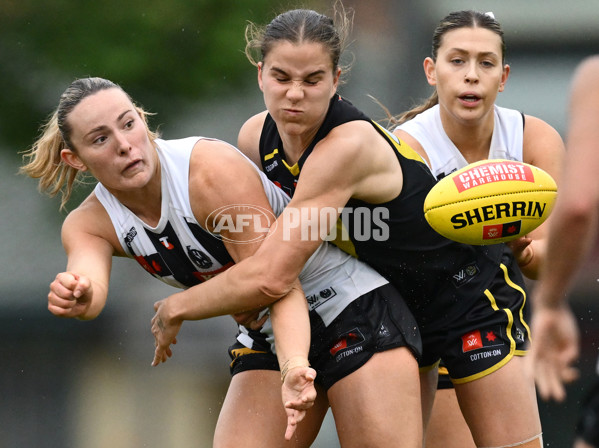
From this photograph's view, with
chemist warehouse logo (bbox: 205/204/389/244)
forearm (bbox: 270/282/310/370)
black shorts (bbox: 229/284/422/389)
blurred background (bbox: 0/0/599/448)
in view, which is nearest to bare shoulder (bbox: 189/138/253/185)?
chemist warehouse logo (bbox: 205/204/389/244)

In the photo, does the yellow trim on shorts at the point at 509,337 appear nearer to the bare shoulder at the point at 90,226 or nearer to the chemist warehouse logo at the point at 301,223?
the chemist warehouse logo at the point at 301,223

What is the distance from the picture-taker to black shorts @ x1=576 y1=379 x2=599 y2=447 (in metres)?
2.12

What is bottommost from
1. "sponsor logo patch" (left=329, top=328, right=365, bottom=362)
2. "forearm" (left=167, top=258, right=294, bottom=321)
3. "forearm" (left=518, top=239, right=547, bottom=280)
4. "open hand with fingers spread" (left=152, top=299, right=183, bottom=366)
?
"sponsor logo patch" (left=329, top=328, right=365, bottom=362)

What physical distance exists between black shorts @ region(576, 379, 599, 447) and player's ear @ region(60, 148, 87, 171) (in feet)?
7.32

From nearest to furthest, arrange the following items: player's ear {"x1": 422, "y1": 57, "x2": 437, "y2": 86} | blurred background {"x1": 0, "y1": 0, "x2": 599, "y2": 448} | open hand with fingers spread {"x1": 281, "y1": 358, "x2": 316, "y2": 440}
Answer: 1. open hand with fingers spread {"x1": 281, "y1": 358, "x2": 316, "y2": 440}
2. player's ear {"x1": 422, "y1": 57, "x2": 437, "y2": 86}
3. blurred background {"x1": 0, "y1": 0, "x2": 599, "y2": 448}

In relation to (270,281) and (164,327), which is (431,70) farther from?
(164,327)

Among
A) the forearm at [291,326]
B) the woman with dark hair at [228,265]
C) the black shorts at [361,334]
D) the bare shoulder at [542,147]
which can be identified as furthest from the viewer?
the bare shoulder at [542,147]

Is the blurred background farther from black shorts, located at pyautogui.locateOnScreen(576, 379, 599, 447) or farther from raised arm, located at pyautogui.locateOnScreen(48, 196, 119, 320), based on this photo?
black shorts, located at pyautogui.locateOnScreen(576, 379, 599, 447)

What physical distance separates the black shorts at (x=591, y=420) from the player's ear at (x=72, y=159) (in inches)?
87.8

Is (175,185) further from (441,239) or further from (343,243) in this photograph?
(441,239)

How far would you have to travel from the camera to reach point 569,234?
6.70 ft

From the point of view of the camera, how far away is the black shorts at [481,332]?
3793 millimetres

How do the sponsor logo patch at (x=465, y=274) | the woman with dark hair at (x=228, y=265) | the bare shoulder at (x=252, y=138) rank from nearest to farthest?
the woman with dark hair at (x=228, y=265) < the sponsor logo patch at (x=465, y=274) < the bare shoulder at (x=252, y=138)

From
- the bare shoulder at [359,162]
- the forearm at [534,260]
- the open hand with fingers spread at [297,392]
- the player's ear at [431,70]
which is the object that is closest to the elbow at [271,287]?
the open hand with fingers spread at [297,392]
